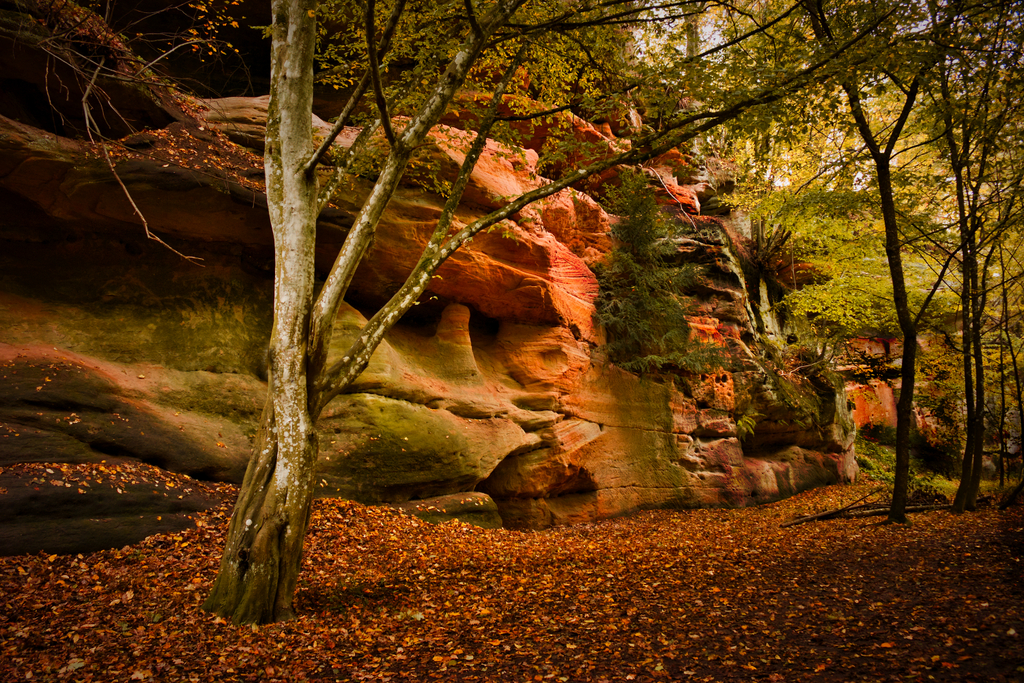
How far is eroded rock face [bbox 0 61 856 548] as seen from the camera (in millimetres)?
8117

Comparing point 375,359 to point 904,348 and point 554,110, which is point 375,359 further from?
point 904,348

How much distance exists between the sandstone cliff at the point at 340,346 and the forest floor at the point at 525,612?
1518 millimetres

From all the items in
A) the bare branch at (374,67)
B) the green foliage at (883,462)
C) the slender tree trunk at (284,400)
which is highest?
the bare branch at (374,67)

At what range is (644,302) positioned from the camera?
48.1 ft

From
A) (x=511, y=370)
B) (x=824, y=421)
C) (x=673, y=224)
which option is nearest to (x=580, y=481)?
(x=511, y=370)

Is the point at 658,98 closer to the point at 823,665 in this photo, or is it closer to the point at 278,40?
the point at 278,40

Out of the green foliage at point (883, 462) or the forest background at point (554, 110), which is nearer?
the forest background at point (554, 110)

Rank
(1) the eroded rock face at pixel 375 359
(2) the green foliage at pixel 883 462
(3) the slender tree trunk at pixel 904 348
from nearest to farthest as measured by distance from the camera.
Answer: (1) the eroded rock face at pixel 375 359 < (3) the slender tree trunk at pixel 904 348 < (2) the green foliage at pixel 883 462

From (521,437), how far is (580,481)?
2.38 metres

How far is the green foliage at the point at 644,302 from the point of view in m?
14.6

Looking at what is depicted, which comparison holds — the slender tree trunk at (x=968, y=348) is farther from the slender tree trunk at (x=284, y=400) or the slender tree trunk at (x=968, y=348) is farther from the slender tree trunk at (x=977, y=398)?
the slender tree trunk at (x=284, y=400)

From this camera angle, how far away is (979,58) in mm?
7320

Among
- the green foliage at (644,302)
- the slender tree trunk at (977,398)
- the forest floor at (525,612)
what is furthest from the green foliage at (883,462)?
the forest floor at (525,612)

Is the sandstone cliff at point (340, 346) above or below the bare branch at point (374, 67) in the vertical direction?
below
